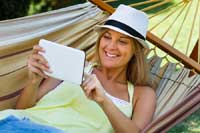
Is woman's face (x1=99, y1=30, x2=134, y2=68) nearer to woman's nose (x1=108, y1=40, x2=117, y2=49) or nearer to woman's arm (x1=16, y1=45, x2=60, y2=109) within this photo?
woman's nose (x1=108, y1=40, x2=117, y2=49)

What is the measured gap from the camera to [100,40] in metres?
2.62

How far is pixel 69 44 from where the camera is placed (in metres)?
2.96

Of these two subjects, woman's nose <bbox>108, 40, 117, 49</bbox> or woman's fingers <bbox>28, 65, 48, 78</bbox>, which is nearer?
woman's fingers <bbox>28, 65, 48, 78</bbox>

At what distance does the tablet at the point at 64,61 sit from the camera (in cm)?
226

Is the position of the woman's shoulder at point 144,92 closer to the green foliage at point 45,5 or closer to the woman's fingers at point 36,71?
the woman's fingers at point 36,71

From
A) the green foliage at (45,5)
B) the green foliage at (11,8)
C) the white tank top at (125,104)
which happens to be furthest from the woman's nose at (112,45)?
the green foliage at (45,5)

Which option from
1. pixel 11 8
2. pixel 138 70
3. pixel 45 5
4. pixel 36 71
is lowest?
pixel 45 5

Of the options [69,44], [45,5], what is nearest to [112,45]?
[69,44]

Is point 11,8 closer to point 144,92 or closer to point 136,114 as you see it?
point 144,92

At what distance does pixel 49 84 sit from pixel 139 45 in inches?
18.4

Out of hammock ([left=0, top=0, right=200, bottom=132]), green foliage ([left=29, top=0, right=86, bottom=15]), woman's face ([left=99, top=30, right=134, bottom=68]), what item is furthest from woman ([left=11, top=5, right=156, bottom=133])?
green foliage ([left=29, top=0, right=86, bottom=15])

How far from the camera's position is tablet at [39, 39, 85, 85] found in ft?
7.41

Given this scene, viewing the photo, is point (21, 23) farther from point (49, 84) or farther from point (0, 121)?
point (0, 121)

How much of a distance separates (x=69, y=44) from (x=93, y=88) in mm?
765
